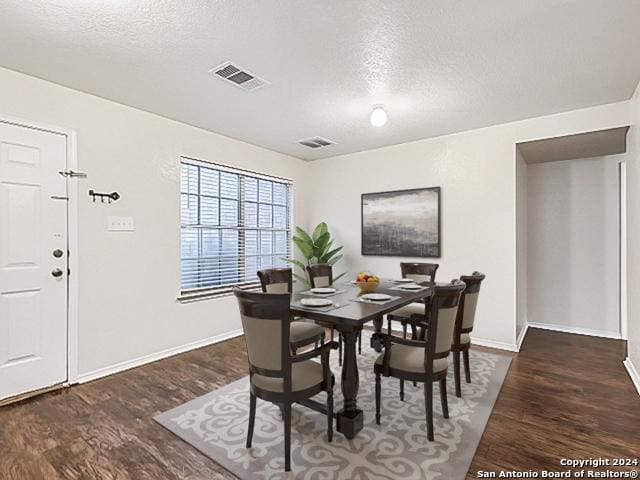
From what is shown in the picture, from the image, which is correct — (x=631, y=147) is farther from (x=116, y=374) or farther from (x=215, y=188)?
(x=116, y=374)

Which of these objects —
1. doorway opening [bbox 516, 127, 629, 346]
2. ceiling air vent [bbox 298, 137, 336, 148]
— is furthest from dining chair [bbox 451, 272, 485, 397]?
ceiling air vent [bbox 298, 137, 336, 148]

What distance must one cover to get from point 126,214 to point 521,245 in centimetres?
449

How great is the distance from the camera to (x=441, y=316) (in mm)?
2096

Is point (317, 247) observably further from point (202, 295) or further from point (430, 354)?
point (430, 354)

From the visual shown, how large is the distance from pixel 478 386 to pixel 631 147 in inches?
102

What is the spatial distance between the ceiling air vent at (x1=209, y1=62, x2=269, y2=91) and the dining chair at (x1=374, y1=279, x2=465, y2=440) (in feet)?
6.94

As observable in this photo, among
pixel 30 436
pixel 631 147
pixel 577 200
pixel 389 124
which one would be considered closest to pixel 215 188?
pixel 389 124

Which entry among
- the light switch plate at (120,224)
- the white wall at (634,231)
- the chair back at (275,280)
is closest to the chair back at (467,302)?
the white wall at (634,231)

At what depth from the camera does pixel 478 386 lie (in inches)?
110

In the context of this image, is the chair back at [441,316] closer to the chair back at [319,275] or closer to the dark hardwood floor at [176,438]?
the dark hardwood floor at [176,438]

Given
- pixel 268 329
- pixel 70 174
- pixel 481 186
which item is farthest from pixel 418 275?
pixel 70 174

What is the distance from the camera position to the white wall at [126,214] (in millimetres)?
2951

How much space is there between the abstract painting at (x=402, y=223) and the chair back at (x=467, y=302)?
5.62ft

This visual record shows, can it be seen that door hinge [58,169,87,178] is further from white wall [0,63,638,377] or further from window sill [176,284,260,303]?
window sill [176,284,260,303]
